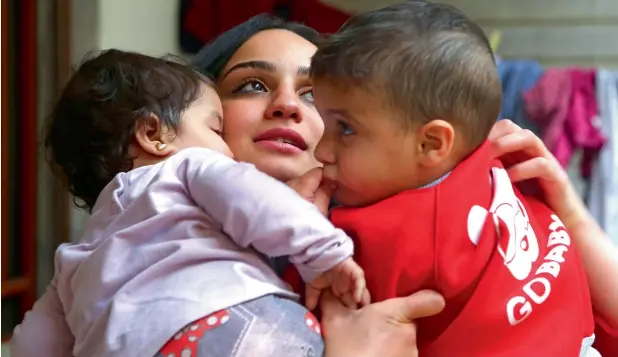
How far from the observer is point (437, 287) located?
88cm

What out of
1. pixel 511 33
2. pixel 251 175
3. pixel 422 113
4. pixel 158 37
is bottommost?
pixel 158 37

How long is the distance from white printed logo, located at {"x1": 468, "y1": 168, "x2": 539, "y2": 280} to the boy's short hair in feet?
0.30

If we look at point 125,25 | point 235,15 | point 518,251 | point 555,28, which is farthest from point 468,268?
point 555,28

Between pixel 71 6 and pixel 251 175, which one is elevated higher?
pixel 251 175

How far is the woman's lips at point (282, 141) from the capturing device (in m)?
1.31

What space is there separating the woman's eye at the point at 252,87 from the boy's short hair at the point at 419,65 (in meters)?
0.49

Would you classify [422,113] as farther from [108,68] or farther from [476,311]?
[108,68]

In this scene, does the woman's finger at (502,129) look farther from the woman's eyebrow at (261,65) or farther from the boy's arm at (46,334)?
the boy's arm at (46,334)

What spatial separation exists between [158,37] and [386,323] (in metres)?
2.00

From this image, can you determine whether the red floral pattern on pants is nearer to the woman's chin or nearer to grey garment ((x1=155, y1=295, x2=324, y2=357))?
grey garment ((x1=155, y1=295, x2=324, y2=357))

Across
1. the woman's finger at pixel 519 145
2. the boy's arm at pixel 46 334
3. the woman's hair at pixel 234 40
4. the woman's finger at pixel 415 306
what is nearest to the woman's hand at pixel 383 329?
the woman's finger at pixel 415 306

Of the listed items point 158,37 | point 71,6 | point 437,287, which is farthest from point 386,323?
point 158,37

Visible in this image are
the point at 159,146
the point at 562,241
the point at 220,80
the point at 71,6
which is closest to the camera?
the point at 562,241

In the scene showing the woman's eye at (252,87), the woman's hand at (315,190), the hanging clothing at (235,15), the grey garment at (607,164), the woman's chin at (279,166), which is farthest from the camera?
the hanging clothing at (235,15)
